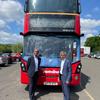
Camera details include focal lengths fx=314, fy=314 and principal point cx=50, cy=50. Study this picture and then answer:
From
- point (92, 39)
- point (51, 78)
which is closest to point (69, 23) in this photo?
point (51, 78)

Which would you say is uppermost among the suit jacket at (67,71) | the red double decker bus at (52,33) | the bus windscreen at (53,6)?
the bus windscreen at (53,6)

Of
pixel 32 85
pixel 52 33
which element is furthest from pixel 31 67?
pixel 52 33

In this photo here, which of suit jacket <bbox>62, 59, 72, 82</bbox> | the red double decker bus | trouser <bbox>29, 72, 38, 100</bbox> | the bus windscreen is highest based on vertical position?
the bus windscreen

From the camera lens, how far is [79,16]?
1373 cm

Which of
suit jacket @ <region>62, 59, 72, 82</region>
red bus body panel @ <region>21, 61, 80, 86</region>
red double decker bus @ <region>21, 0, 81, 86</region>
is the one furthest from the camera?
red double decker bus @ <region>21, 0, 81, 86</region>

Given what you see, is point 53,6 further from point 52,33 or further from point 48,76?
point 48,76

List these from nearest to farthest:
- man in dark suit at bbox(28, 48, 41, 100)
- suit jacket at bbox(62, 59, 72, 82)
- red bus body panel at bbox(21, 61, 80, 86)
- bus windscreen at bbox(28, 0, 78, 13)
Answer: suit jacket at bbox(62, 59, 72, 82) → man in dark suit at bbox(28, 48, 41, 100) → red bus body panel at bbox(21, 61, 80, 86) → bus windscreen at bbox(28, 0, 78, 13)

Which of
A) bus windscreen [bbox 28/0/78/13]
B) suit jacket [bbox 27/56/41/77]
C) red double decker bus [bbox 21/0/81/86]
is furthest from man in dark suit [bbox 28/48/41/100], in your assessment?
bus windscreen [bbox 28/0/78/13]

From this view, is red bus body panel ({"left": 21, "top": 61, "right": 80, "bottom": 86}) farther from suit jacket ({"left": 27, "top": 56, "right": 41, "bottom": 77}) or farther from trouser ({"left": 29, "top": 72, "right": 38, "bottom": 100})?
suit jacket ({"left": 27, "top": 56, "right": 41, "bottom": 77})

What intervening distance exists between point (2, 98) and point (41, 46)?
3.13m

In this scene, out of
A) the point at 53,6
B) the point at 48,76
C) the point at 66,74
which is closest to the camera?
the point at 66,74

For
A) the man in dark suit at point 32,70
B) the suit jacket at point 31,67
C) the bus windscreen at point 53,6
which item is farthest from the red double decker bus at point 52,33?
the suit jacket at point 31,67

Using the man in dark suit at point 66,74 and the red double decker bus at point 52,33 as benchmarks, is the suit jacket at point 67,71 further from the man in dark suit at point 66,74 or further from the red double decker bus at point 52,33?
the red double decker bus at point 52,33

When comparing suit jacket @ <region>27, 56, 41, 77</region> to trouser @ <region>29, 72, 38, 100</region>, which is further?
suit jacket @ <region>27, 56, 41, 77</region>
